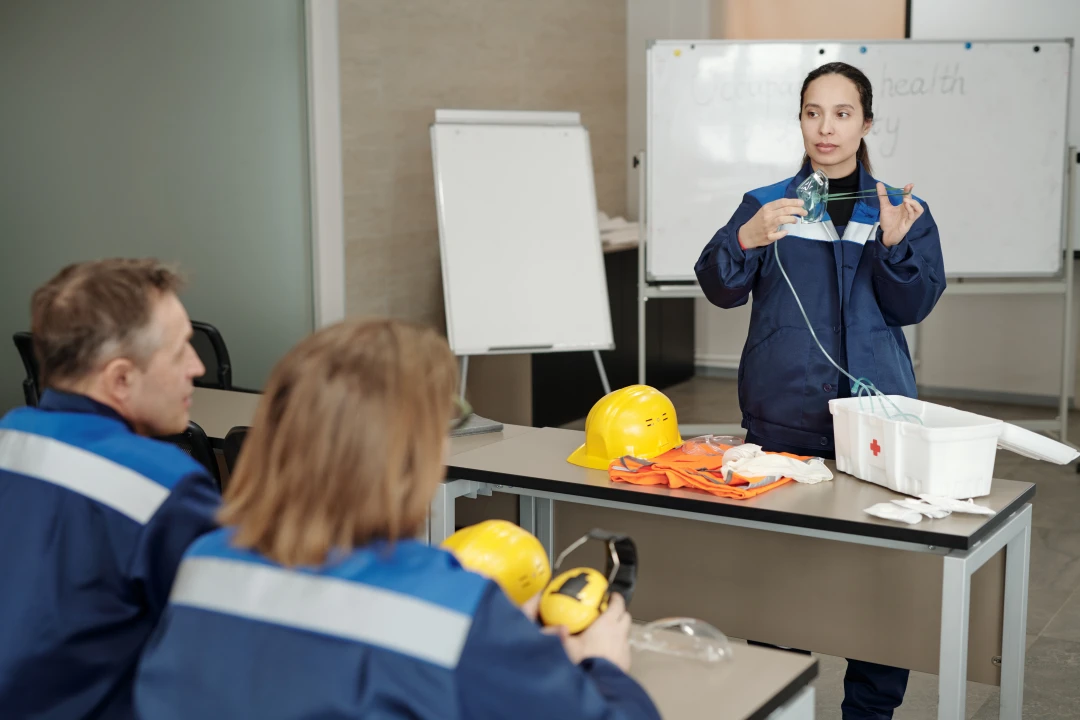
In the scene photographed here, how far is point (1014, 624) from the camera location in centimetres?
241

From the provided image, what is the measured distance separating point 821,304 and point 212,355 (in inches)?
90.0

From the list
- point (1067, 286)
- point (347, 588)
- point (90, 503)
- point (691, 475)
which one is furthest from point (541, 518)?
point (1067, 286)

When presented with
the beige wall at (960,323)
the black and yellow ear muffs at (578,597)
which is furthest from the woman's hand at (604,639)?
the beige wall at (960,323)

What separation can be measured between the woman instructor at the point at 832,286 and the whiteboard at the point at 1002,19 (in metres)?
3.81

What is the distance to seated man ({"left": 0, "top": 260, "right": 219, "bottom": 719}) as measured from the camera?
4.45 ft

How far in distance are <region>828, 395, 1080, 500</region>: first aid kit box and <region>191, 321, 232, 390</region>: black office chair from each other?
2.28 meters

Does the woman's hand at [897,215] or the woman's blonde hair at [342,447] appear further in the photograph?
the woman's hand at [897,215]

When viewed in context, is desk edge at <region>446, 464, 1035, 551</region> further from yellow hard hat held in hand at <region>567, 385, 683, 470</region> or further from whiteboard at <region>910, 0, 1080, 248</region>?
whiteboard at <region>910, 0, 1080, 248</region>

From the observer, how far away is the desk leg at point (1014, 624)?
2.39 m

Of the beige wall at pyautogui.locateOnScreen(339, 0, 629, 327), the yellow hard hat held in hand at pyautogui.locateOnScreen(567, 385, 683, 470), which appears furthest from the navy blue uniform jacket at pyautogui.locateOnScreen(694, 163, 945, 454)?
the beige wall at pyautogui.locateOnScreen(339, 0, 629, 327)

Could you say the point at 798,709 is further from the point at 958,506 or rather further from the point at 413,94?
the point at 413,94

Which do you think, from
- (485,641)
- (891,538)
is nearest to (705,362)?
(891,538)

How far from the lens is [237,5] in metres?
5.00

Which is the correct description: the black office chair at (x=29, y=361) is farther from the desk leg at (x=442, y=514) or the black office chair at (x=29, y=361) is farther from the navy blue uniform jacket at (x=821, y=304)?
the navy blue uniform jacket at (x=821, y=304)
